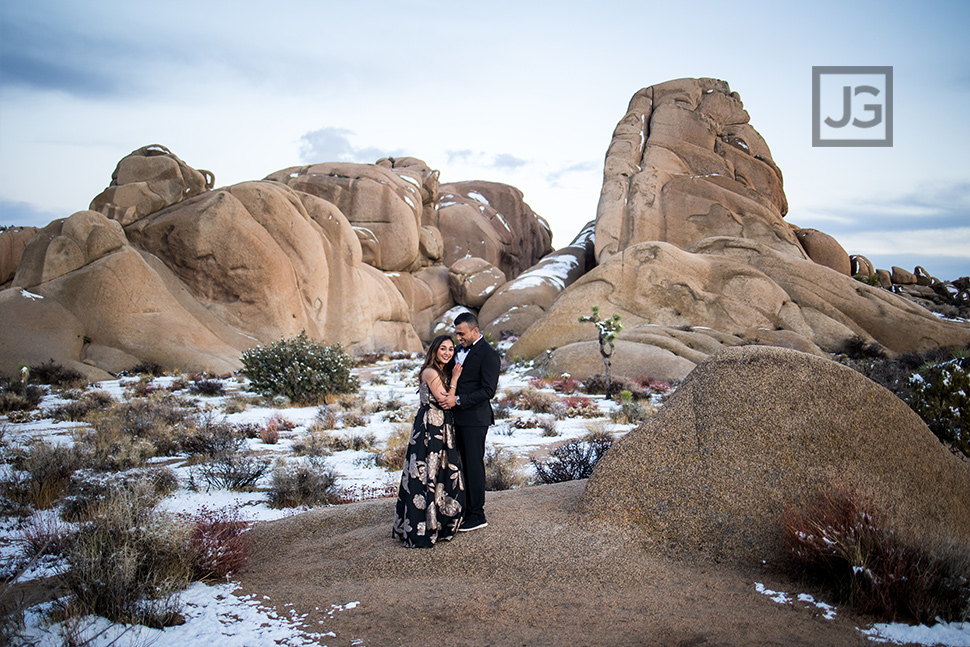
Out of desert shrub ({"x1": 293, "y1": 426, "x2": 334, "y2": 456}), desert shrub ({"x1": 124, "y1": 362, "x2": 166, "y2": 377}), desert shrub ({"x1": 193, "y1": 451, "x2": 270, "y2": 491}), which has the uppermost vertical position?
desert shrub ({"x1": 124, "y1": 362, "x2": 166, "y2": 377})

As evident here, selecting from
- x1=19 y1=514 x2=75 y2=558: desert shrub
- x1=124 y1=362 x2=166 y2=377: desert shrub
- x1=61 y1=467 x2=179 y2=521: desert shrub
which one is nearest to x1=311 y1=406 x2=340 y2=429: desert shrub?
x1=61 y1=467 x2=179 y2=521: desert shrub

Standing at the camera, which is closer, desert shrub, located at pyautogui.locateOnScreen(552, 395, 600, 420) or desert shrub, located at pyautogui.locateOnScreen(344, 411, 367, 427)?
desert shrub, located at pyautogui.locateOnScreen(344, 411, 367, 427)

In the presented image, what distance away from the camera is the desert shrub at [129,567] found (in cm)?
389

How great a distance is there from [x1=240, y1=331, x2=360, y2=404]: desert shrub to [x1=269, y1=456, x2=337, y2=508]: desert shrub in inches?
275

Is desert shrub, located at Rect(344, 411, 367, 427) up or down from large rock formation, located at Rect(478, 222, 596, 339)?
down

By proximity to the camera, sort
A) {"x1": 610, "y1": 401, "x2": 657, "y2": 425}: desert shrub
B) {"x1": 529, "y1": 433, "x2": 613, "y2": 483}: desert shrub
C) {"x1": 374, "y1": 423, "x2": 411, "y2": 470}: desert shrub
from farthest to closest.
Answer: {"x1": 610, "y1": 401, "x2": 657, "y2": 425}: desert shrub, {"x1": 374, "y1": 423, "x2": 411, "y2": 470}: desert shrub, {"x1": 529, "y1": 433, "x2": 613, "y2": 483}: desert shrub

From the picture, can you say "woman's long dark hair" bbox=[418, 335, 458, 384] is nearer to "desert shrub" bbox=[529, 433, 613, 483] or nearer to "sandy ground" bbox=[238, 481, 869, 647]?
"sandy ground" bbox=[238, 481, 869, 647]

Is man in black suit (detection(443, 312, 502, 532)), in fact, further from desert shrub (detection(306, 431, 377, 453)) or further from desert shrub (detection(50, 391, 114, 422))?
desert shrub (detection(50, 391, 114, 422))

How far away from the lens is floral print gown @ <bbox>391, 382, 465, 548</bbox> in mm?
4945

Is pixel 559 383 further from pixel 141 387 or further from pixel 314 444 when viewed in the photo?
pixel 141 387

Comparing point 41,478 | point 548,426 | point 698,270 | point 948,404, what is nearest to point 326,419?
point 548,426

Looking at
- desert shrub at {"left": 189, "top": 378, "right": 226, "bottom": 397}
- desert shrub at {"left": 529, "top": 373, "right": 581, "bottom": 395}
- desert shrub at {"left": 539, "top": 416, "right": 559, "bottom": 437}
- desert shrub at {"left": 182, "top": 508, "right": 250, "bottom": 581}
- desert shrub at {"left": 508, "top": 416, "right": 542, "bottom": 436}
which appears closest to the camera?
desert shrub at {"left": 182, "top": 508, "right": 250, "bottom": 581}

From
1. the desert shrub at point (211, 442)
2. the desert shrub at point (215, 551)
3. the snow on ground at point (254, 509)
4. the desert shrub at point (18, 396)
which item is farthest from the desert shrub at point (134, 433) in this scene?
the desert shrub at point (215, 551)

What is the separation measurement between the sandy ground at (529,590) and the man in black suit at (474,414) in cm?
24
